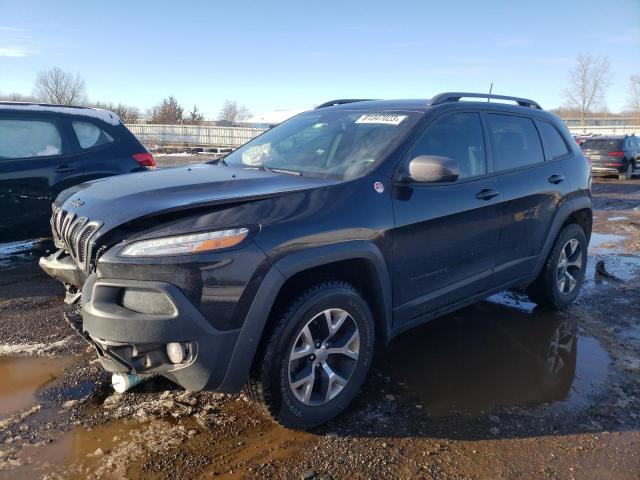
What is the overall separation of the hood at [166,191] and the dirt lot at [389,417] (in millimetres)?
1130

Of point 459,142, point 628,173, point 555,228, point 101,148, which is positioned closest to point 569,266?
→ point 555,228

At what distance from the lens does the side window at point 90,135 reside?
6.02m

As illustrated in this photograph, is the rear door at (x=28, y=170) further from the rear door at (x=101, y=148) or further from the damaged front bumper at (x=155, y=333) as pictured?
the damaged front bumper at (x=155, y=333)

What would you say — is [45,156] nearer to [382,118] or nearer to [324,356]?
[382,118]

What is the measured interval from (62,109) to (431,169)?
4759 mm

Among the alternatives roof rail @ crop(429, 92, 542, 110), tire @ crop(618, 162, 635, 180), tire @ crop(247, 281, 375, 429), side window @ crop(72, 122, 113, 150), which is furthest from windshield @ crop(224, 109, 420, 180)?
tire @ crop(618, 162, 635, 180)

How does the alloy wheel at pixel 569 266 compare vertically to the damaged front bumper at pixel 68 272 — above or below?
below

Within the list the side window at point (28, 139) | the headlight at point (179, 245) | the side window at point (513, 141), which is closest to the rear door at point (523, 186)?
the side window at point (513, 141)

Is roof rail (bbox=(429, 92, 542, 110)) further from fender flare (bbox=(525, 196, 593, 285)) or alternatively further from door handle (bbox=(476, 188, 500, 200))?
fender flare (bbox=(525, 196, 593, 285))

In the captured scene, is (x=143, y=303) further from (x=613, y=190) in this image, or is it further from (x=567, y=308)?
(x=613, y=190)

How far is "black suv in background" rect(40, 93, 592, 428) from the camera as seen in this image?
2457 millimetres

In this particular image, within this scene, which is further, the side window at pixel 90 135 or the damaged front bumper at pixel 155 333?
the side window at pixel 90 135

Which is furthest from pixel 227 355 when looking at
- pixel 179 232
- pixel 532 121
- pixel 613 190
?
pixel 613 190

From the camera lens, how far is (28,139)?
18.8 ft
